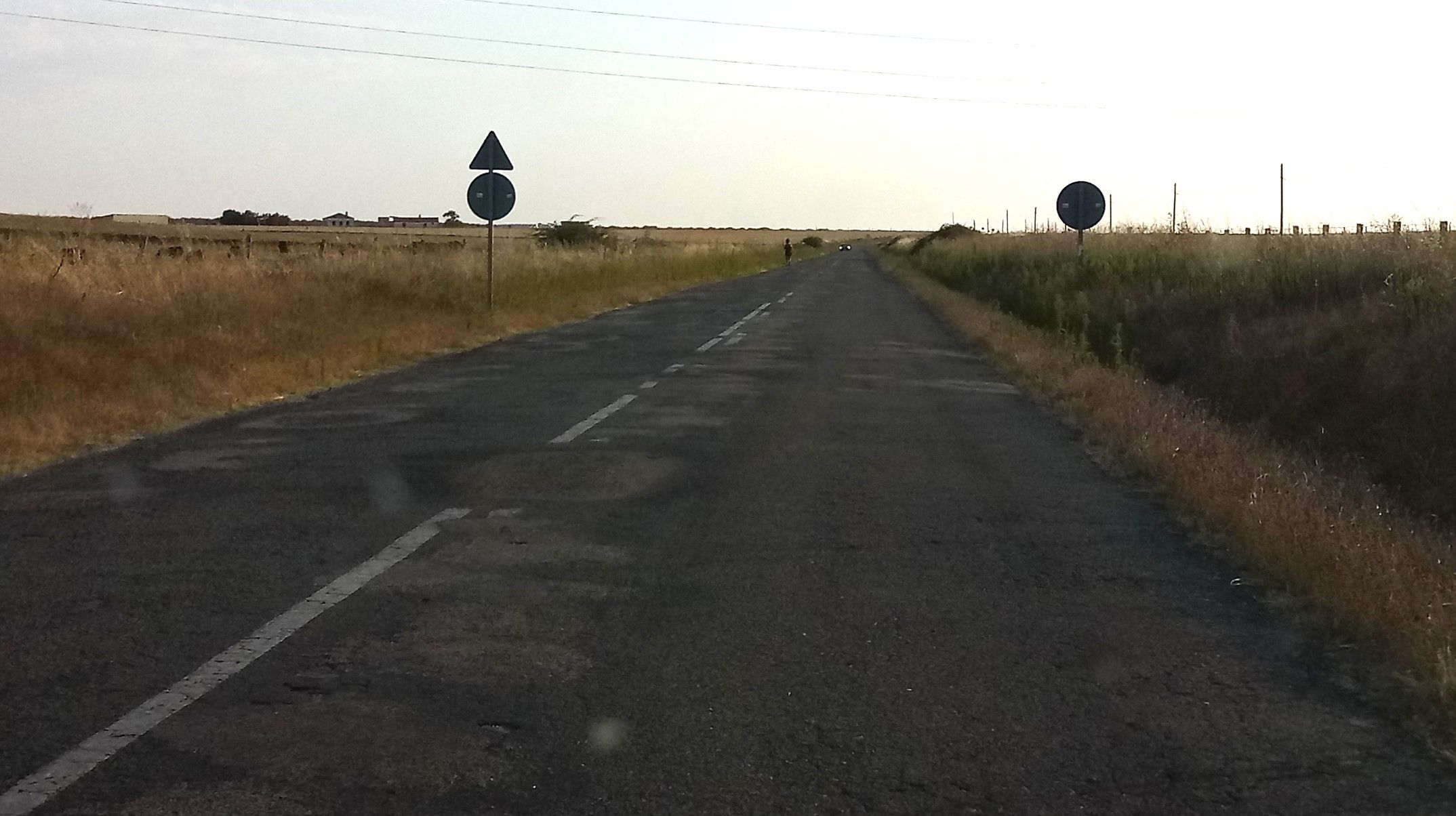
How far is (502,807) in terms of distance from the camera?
13.0 ft

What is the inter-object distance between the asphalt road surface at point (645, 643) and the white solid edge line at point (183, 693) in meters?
0.02

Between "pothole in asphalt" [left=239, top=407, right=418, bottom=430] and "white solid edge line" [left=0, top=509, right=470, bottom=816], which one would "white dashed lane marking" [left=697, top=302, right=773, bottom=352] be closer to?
"pothole in asphalt" [left=239, top=407, right=418, bottom=430]

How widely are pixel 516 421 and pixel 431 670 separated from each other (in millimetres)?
7028

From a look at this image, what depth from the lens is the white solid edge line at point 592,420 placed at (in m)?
11.1

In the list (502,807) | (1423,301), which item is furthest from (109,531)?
(1423,301)

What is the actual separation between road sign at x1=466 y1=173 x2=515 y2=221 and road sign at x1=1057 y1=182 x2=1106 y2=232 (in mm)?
9991

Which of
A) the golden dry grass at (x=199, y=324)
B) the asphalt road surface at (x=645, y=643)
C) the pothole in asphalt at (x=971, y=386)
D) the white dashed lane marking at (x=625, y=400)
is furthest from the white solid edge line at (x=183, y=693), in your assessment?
the pothole in asphalt at (x=971, y=386)

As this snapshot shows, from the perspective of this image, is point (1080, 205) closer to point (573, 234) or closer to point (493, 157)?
point (493, 157)

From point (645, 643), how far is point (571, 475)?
3940 millimetres

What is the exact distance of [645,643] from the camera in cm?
555

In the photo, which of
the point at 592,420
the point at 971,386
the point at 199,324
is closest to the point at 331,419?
the point at 592,420

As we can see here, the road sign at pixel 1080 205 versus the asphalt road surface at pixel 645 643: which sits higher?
the road sign at pixel 1080 205

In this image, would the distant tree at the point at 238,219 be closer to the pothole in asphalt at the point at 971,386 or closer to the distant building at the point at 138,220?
the distant building at the point at 138,220

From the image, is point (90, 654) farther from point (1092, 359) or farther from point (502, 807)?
point (1092, 359)
